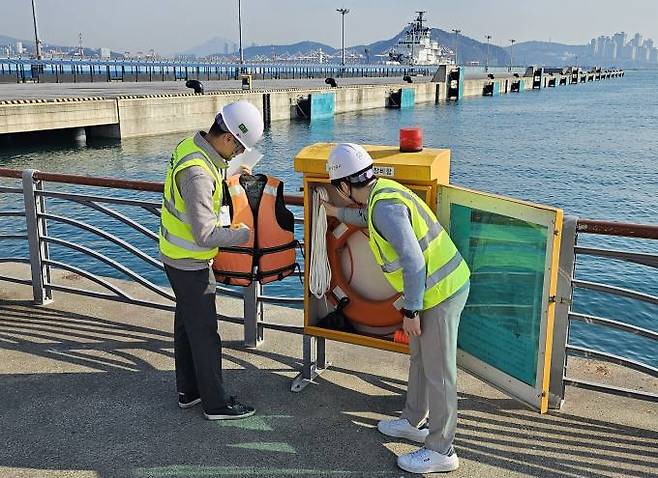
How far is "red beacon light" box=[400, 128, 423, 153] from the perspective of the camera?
3775 millimetres

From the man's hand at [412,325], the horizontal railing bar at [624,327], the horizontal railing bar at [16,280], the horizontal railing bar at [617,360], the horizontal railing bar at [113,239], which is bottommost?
the horizontal railing bar at [16,280]

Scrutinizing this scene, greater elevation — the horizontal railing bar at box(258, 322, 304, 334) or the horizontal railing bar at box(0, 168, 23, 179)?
the horizontal railing bar at box(0, 168, 23, 179)

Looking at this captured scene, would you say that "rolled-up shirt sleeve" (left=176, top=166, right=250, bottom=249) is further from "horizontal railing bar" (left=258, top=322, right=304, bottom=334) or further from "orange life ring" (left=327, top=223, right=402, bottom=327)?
"horizontal railing bar" (left=258, top=322, right=304, bottom=334)

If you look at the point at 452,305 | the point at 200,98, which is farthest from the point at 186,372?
the point at 200,98

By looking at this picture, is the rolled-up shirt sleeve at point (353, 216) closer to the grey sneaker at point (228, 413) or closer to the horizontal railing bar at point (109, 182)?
the horizontal railing bar at point (109, 182)

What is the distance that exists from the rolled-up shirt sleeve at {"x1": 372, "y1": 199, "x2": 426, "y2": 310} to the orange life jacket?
0.97 meters

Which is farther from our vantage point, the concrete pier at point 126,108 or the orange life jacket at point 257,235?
the concrete pier at point 126,108

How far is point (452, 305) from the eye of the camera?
3.26 meters

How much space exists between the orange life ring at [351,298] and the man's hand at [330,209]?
205mm

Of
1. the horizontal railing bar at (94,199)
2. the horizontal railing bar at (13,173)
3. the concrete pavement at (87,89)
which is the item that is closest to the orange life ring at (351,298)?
the horizontal railing bar at (94,199)

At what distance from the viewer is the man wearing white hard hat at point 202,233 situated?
11.2 feet

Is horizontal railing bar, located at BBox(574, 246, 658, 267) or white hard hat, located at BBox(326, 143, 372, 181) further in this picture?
horizontal railing bar, located at BBox(574, 246, 658, 267)

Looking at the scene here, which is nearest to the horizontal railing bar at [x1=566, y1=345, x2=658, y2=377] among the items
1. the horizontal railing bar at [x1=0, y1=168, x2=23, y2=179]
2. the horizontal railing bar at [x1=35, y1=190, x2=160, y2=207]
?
the horizontal railing bar at [x1=35, y1=190, x2=160, y2=207]

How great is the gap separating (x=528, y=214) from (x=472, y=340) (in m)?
0.92
